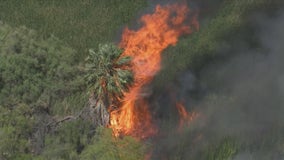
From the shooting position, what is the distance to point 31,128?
2968 inches

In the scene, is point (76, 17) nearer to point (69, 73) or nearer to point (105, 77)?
point (69, 73)

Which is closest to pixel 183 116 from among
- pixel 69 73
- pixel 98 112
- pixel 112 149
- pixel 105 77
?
pixel 98 112

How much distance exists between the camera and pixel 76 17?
118 metres

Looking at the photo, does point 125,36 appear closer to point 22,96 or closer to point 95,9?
point 22,96

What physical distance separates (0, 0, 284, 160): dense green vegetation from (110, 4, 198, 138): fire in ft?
14.2

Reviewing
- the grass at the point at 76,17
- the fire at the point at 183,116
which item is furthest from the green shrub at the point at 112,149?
the grass at the point at 76,17

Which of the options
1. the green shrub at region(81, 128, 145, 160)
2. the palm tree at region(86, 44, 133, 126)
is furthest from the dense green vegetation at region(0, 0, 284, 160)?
the palm tree at region(86, 44, 133, 126)

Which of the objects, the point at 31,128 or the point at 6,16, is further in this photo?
the point at 6,16

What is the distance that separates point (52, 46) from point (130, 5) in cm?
2961

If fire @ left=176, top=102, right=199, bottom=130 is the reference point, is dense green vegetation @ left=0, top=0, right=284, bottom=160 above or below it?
above

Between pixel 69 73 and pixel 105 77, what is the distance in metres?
14.4

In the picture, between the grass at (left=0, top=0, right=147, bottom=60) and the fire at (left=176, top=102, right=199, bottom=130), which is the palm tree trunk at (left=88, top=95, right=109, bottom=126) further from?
the grass at (left=0, top=0, right=147, bottom=60)

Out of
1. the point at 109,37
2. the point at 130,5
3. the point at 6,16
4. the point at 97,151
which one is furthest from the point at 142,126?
the point at 6,16

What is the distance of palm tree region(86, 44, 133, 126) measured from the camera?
7206 centimetres
